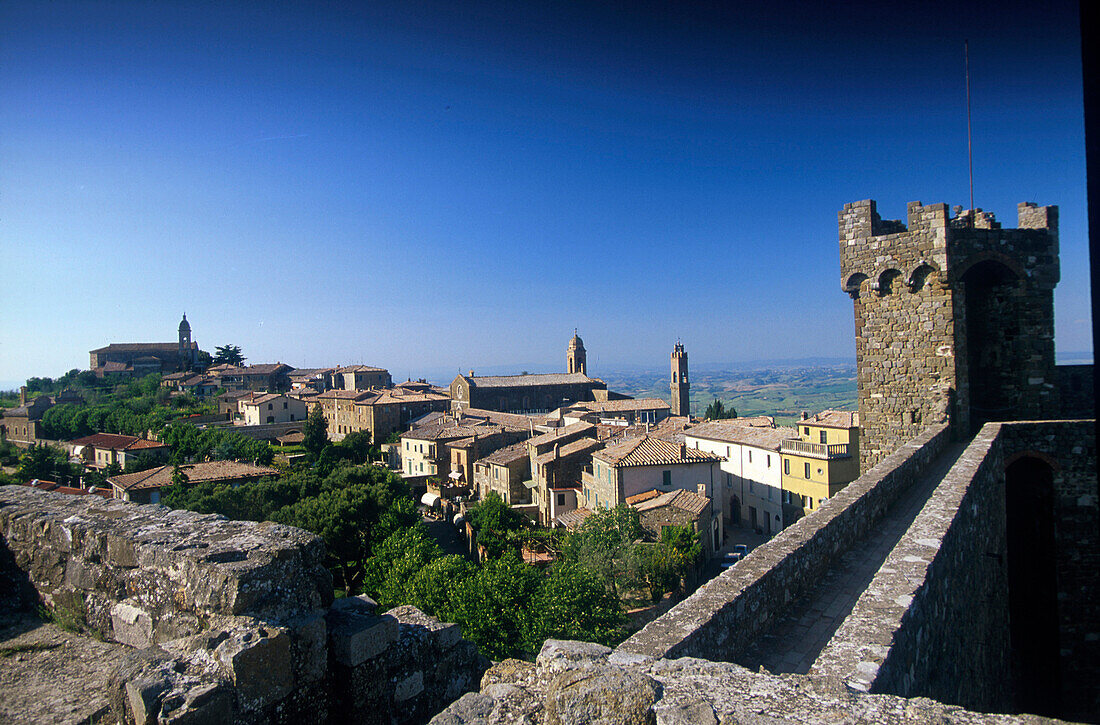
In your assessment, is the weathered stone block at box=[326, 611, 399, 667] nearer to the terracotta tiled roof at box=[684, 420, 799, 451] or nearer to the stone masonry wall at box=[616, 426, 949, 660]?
the stone masonry wall at box=[616, 426, 949, 660]

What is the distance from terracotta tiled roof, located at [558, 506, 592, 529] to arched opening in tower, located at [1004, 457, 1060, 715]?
20670 millimetres

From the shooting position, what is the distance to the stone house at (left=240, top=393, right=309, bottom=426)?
68.4 m

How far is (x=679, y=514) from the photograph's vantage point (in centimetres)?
2695

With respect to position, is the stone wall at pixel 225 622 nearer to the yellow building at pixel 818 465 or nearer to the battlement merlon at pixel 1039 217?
the battlement merlon at pixel 1039 217

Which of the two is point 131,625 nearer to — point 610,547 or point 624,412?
point 610,547

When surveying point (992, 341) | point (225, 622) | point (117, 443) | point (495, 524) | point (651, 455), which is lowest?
point (495, 524)

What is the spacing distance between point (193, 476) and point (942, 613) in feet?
148

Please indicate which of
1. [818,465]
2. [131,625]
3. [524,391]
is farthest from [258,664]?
[524,391]

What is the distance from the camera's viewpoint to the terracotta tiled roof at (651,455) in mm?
31891

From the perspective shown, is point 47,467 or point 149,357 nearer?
point 47,467

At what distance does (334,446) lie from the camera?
5703cm

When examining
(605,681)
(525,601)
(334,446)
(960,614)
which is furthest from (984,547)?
(334,446)

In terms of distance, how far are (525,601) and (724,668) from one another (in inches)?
634

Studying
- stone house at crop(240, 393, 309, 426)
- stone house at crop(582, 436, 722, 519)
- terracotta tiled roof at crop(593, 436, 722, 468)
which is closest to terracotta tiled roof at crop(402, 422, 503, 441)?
terracotta tiled roof at crop(593, 436, 722, 468)
